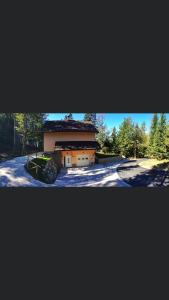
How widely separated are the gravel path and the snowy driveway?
0.45 ft

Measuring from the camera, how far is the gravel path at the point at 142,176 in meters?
4.43

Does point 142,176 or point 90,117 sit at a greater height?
point 90,117

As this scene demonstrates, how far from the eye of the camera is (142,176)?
4477 millimetres

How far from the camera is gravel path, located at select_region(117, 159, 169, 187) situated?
4426mm

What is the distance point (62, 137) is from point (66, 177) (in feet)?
2.51

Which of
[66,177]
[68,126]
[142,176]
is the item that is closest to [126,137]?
[142,176]

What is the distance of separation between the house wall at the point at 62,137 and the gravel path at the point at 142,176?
0.87 meters

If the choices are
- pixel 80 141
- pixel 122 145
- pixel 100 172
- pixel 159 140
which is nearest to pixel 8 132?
pixel 80 141

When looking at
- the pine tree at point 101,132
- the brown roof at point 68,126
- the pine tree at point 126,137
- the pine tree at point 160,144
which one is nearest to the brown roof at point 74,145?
the pine tree at point 101,132

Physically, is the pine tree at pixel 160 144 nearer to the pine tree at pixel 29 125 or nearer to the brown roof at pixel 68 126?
the brown roof at pixel 68 126

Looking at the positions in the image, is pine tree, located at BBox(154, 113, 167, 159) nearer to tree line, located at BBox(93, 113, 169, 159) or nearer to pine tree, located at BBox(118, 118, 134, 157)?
tree line, located at BBox(93, 113, 169, 159)

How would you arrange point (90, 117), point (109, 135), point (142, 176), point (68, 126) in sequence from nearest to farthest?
point (90, 117), point (68, 126), point (142, 176), point (109, 135)

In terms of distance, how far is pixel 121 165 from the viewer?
4660mm

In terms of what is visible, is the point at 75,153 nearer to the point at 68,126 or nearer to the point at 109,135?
the point at 68,126
